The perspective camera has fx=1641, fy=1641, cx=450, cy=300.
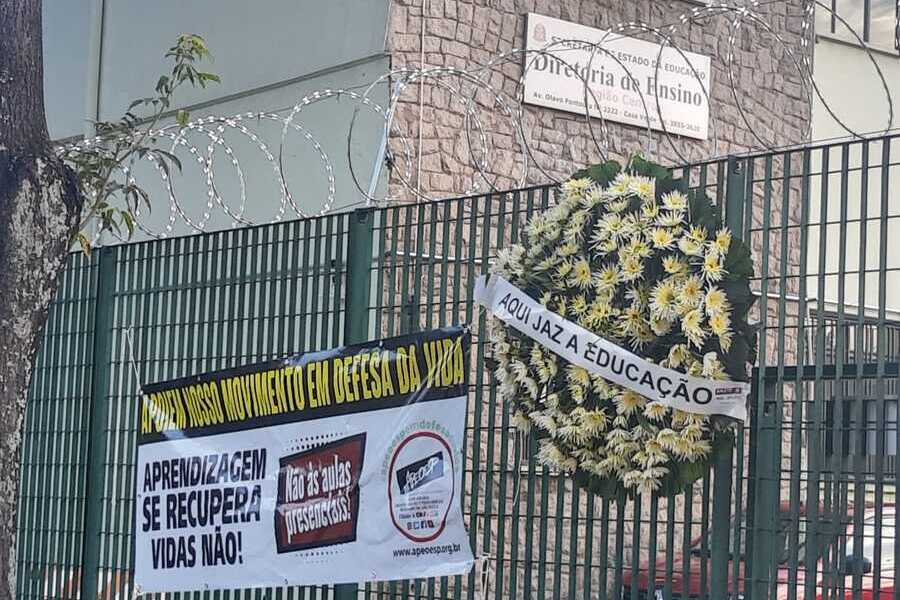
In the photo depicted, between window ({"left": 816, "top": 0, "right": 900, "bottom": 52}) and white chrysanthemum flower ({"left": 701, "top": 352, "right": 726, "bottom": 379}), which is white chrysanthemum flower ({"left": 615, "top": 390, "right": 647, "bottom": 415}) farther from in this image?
window ({"left": 816, "top": 0, "right": 900, "bottom": 52})

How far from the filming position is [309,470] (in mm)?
7805

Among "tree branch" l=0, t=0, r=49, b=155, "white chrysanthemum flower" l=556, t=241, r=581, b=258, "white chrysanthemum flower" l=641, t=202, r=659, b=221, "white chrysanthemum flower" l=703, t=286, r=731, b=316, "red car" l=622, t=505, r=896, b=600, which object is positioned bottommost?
"red car" l=622, t=505, r=896, b=600

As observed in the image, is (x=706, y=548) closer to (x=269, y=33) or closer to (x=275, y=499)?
(x=275, y=499)

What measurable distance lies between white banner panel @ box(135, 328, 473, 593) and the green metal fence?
0.16m

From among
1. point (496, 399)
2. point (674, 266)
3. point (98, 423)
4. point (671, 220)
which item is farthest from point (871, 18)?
point (674, 266)

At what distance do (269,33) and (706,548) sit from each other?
9.50 meters

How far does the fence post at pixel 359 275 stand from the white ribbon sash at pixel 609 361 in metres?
1.15

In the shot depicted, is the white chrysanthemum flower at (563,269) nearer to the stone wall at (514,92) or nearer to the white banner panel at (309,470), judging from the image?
the white banner panel at (309,470)

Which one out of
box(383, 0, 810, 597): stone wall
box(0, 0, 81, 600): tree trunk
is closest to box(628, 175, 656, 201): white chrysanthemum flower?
box(0, 0, 81, 600): tree trunk

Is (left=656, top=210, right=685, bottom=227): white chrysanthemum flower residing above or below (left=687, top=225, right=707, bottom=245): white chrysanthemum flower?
above

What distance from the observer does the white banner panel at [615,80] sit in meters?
14.4

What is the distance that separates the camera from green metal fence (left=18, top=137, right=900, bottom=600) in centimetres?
579

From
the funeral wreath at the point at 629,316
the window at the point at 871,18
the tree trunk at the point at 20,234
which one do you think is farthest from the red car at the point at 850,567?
the window at the point at 871,18

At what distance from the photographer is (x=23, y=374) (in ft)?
22.9
